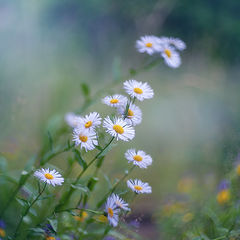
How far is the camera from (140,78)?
2689mm

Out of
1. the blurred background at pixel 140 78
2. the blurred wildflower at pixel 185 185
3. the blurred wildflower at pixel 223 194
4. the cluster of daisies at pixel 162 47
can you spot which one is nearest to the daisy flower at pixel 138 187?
the blurred background at pixel 140 78

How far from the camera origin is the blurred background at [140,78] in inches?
68.2

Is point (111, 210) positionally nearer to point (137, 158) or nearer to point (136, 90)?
point (137, 158)

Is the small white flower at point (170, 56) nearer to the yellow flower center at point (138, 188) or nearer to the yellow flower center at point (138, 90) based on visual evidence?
the yellow flower center at point (138, 90)

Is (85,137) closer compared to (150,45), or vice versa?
(85,137)

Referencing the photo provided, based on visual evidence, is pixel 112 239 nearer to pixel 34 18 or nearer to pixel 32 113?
pixel 32 113

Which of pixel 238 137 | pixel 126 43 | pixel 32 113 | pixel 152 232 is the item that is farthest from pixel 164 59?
pixel 126 43

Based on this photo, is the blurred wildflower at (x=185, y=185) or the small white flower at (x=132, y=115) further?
the blurred wildflower at (x=185, y=185)

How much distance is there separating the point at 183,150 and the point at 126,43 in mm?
1110

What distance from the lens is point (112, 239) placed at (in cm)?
116

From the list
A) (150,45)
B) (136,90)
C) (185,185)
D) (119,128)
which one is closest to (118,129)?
(119,128)

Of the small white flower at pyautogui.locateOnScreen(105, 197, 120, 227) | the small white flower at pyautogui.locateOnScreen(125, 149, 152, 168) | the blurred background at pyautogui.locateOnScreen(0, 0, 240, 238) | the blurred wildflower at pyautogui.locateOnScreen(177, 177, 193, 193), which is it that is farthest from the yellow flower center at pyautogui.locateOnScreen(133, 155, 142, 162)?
the blurred wildflower at pyautogui.locateOnScreen(177, 177, 193, 193)

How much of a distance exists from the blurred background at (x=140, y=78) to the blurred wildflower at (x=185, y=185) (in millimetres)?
10

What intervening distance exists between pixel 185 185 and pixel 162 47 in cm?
79
